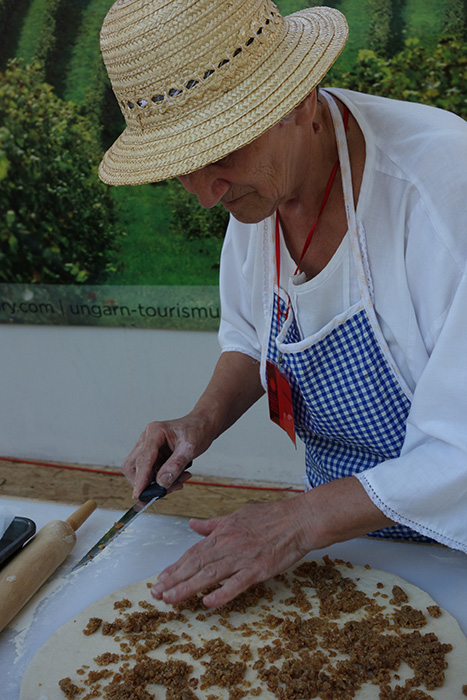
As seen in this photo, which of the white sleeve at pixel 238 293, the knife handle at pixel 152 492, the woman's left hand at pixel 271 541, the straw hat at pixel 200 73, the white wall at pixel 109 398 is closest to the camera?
the straw hat at pixel 200 73

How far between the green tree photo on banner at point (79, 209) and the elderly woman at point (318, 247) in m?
1.82

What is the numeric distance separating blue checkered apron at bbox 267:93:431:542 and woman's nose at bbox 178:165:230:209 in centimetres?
29

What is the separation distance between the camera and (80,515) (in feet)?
5.17

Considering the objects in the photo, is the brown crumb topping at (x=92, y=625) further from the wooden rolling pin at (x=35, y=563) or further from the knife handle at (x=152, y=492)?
the knife handle at (x=152, y=492)

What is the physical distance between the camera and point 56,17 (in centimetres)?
329

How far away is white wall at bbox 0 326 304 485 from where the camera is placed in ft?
12.0

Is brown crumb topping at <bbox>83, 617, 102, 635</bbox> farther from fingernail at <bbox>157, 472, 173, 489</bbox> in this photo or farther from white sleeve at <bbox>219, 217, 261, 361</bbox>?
white sleeve at <bbox>219, 217, 261, 361</bbox>

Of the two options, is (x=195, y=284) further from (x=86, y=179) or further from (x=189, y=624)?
(x=189, y=624)

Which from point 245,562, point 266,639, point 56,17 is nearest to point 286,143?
point 245,562

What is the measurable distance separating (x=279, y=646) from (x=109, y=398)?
9.12 feet

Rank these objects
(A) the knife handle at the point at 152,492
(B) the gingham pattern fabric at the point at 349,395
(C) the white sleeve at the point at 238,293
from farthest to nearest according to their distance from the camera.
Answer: (C) the white sleeve at the point at 238,293 < (A) the knife handle at the point at 152,492 < (B) the gingham pattern fabric at the point at 349,395

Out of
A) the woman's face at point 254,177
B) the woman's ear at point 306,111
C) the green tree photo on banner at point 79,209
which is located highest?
the woman's ear at point 306,111

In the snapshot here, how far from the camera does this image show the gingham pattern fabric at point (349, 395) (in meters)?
1.41

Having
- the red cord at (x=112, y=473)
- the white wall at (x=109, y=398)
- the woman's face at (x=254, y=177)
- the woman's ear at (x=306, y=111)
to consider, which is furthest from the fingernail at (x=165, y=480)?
the red cord at (x=112, y=473)
